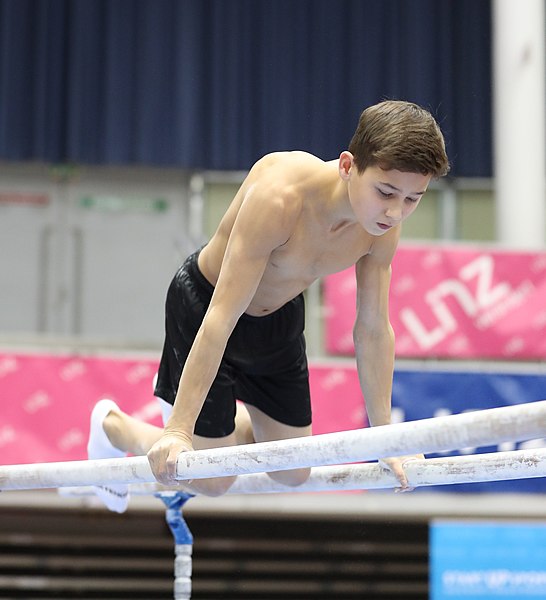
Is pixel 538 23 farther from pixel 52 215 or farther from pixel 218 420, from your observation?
pixel 218 420

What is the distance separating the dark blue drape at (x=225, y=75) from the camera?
419 inches

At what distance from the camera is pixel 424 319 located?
24.7 feet

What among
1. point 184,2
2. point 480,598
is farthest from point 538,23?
point 480,598

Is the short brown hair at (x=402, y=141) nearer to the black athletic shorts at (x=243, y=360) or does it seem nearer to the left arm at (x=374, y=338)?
the left arm at (x=374, y=338)

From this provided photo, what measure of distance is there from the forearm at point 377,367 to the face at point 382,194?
57 centimetres

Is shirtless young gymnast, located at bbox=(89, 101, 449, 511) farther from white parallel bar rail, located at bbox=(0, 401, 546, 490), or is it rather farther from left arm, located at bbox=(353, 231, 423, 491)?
white parallel bar rail, located at bbox=(0, 401, 546, 490)

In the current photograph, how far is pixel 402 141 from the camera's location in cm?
277

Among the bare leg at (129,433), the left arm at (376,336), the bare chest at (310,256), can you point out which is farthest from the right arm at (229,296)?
the bare leg at (129,433)

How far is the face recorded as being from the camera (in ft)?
9.23

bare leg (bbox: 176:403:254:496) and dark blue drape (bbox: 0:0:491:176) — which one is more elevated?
dark blue drape (bbox: 0:0:491:176)

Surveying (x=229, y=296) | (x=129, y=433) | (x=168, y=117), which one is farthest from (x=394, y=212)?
(x=168, y=117)

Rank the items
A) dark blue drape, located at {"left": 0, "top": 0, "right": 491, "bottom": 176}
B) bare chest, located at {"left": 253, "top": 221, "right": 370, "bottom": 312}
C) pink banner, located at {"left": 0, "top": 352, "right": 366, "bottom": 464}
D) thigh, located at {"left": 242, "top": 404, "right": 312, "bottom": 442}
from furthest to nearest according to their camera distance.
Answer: dark blue drape, located at {"left": 0, "top": 0, "right": 491, "bottom": 176}
pink banner, located at {"left": 0, "top": 352, "right": 366, "bottom": 464}
thigh, located at {"left": 242, "top": 404, "right": 312, "bottom": 442}
bare chest, located at {"left": 253, "top": 221, "right": 370, "bottom": 312}

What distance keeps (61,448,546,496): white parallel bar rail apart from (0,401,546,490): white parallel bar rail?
40 cm

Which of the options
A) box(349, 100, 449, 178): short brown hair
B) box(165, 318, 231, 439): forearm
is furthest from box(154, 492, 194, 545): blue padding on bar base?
box(349, 100, 449, 178): short brown hair
